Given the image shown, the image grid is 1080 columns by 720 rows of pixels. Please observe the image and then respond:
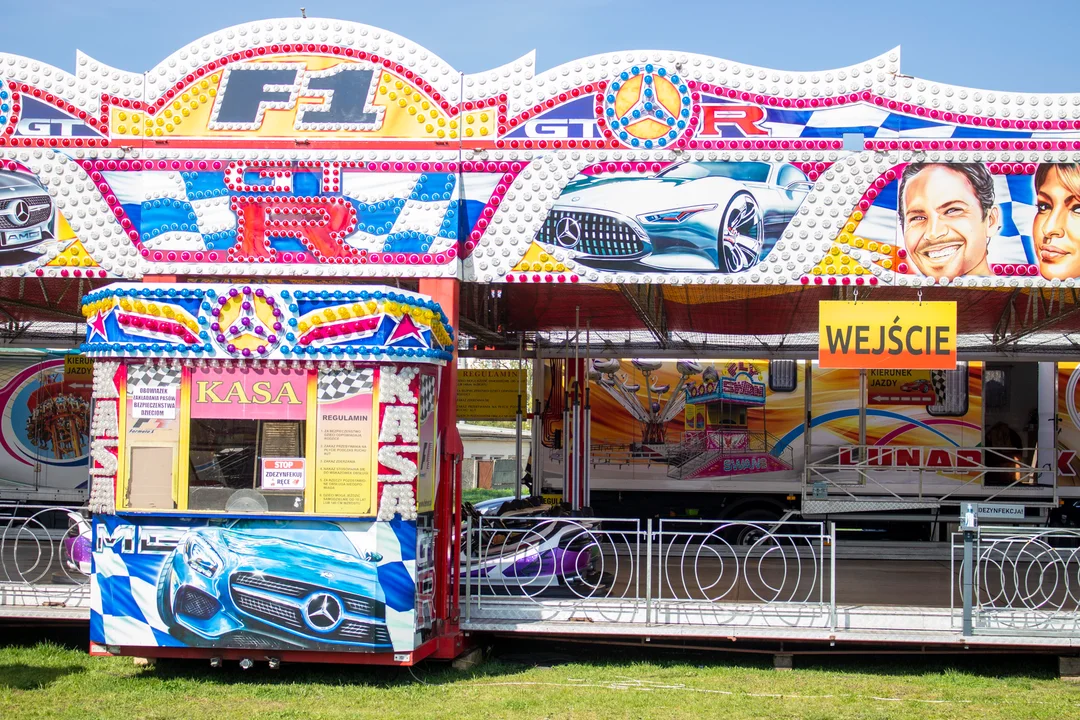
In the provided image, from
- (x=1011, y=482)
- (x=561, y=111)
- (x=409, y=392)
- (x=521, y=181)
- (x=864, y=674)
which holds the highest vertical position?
(x=561, y=111)

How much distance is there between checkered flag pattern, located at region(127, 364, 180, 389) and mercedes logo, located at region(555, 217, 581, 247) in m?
3.38

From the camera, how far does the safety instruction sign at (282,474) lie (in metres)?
8.06

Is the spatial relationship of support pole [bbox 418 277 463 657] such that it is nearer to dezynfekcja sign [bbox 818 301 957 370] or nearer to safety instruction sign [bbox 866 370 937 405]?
dezynfekcja sign [bbox 818 301 957 370]

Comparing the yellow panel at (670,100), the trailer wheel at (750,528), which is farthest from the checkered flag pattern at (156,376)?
the trailer wheel at (750,528)

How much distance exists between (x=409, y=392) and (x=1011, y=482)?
12.2 meters

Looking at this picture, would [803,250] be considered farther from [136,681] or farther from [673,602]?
[136,681]

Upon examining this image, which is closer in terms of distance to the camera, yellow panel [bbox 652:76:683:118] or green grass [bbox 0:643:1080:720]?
green grass [bbox 0:643:1080:720]

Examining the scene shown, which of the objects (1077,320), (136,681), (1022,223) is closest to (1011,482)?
(1077,320)

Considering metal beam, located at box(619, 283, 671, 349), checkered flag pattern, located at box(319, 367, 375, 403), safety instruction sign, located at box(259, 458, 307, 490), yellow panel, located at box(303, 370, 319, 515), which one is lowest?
safety instruction sign, located at box(259, 458, 307, 490)

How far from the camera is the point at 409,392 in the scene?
812 cm

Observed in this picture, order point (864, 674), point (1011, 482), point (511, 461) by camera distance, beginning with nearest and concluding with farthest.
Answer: point (864, 674), point (1011, 482), point (511, 461)

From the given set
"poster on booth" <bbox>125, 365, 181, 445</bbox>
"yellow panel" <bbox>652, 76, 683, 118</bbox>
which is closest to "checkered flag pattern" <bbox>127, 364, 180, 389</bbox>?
"poster on booth" <bbox>125, 365, 181, 445</bbox>

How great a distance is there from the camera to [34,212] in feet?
31.0

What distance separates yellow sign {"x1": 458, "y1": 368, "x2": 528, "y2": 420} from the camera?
16484 millimetres
